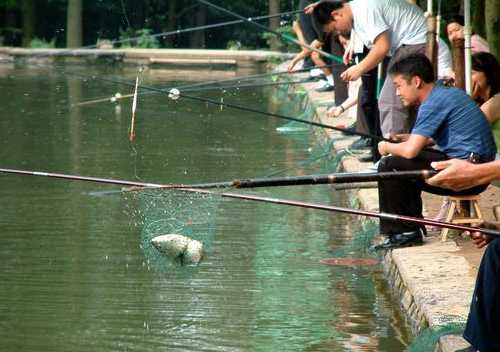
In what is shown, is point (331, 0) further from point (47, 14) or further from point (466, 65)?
point (47, 14)

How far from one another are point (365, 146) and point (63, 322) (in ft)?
18.3

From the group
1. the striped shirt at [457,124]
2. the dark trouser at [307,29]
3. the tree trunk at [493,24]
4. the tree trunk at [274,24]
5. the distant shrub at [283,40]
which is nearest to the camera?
the striped shirt at [457,124]

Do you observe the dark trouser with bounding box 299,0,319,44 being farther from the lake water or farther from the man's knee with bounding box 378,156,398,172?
the man's knee with bounding box 378,156,398,172

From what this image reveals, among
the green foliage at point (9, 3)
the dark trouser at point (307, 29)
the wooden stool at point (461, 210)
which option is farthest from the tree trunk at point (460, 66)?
the green foliage at point (9, 3)

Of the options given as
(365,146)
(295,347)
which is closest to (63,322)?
(295,347)

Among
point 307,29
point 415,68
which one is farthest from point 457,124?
point 307,29

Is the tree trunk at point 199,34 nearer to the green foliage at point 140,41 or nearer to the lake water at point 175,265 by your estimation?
the green foliage at point 140,41

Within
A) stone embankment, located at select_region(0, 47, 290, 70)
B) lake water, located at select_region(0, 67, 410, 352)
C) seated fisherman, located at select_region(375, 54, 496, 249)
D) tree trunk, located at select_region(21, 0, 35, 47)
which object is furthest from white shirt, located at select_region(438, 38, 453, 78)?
tree trunk, located at select_region(21, 0, 35, 47)

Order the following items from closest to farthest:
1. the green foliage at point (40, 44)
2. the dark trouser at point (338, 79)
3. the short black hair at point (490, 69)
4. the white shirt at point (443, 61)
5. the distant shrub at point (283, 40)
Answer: the short black hair at point (490, 69), the white shirt at point (443, 61), the dark trouser at point (338, 79), the distant shrub at point (283, 40), the green foliage at point (40, 44)

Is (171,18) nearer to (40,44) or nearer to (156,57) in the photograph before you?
(40,44)

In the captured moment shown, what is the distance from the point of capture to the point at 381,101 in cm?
973

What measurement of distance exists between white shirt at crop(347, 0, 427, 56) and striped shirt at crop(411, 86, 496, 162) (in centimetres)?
233

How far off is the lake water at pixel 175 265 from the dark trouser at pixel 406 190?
17.1 inches

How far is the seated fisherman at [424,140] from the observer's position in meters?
7.50
